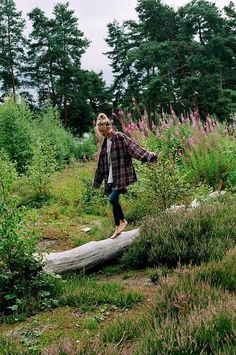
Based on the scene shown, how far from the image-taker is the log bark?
612 centimetres

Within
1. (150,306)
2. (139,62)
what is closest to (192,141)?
(150,306)

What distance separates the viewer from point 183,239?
6.02 metres

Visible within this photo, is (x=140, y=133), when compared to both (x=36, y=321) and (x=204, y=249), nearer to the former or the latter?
(x=204, y=249)

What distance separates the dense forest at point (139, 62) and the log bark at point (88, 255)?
76.4 ft

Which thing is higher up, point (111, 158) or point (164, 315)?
point (111, 158)

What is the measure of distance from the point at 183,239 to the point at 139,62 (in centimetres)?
3279

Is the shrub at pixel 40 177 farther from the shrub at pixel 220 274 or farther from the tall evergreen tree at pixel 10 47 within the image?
the tall evergreen tree at pixel 10 47

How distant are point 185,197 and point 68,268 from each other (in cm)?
342

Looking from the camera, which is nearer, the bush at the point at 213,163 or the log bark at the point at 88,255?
the log bark at the point at 88,255

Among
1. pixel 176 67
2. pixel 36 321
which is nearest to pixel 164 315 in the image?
pixel 36 321

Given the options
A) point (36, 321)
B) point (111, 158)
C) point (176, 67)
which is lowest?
point (36, 321)

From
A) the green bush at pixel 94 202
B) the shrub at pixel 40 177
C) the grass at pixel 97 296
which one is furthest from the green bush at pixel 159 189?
the shrub at pixel 40 177

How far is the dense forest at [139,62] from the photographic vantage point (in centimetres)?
3509

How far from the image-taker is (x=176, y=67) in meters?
36.6
